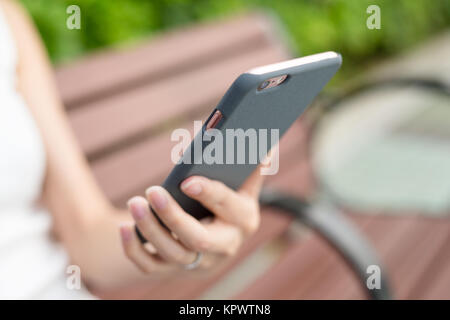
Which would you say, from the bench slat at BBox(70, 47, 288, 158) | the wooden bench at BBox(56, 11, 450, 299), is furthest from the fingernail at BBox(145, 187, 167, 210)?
the bench slat at BBox(70, 47, 288, 158)

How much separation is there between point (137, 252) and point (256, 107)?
32cm

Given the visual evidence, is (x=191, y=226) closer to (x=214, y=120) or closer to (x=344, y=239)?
(x=214, y=120)

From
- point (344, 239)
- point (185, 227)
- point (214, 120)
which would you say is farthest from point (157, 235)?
point (344, 239)

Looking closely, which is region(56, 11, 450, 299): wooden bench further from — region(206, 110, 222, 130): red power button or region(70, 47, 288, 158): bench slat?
region(206, 110, 222, 130): red power button

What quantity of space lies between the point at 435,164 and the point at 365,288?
1.12m

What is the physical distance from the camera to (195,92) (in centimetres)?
173

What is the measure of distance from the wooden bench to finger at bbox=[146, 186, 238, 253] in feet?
1.36

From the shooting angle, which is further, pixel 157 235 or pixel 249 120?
pixel 157 235

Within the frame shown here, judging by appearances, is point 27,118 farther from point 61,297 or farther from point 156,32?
point 156,32

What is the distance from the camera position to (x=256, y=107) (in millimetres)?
620

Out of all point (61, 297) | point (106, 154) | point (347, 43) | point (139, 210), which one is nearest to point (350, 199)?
point (106, 154)

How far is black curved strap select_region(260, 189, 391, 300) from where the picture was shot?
3.74ft

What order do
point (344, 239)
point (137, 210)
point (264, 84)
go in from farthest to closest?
point (344, 239), point (137, 210), point (264, 84)

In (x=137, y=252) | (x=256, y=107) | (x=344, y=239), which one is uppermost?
(x=256, y=107)
